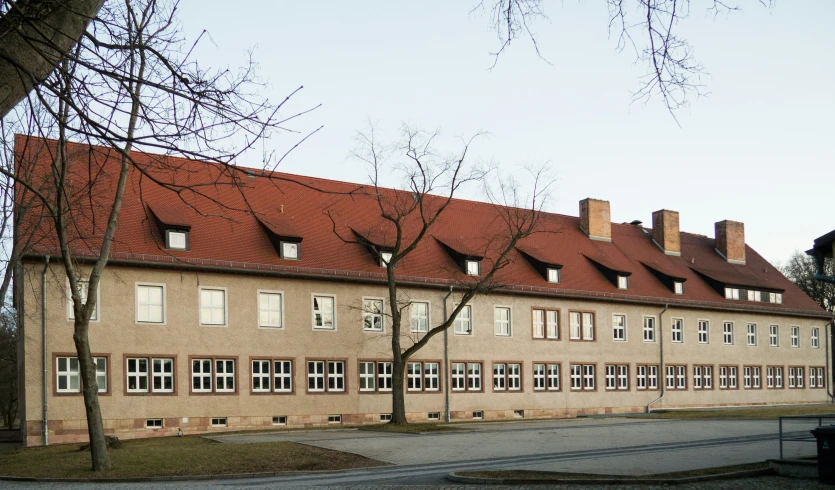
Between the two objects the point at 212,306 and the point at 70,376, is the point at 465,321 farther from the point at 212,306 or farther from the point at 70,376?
the point at 70,376

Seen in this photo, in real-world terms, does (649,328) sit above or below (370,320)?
below

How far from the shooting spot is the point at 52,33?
3.98m

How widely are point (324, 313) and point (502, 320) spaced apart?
914cm

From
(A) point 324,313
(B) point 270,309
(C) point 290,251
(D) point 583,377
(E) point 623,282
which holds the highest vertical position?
(C) point 290,251

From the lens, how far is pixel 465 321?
40.1m

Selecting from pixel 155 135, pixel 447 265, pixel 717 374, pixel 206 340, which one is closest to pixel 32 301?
pixel 206 340

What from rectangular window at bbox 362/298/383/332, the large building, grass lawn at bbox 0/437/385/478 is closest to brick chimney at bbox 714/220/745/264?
the large building

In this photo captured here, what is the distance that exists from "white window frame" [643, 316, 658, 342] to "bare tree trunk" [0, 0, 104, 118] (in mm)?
44853

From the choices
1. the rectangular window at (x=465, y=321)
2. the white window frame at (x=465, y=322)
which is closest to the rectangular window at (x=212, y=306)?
the white window frame at (x=465, y=322)

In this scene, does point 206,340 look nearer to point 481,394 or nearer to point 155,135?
point 481,394

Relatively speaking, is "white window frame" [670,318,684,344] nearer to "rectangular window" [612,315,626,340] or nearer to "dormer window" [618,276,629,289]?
"rectangular window" [612,315,626,340]

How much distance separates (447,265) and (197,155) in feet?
120

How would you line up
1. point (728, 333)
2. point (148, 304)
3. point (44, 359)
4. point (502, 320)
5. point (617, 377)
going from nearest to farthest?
point (44, 359)
point (148, 304)
point (502, 320)
point (617, 377)
point (728, 333)

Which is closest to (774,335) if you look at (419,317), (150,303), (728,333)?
(728,333)
